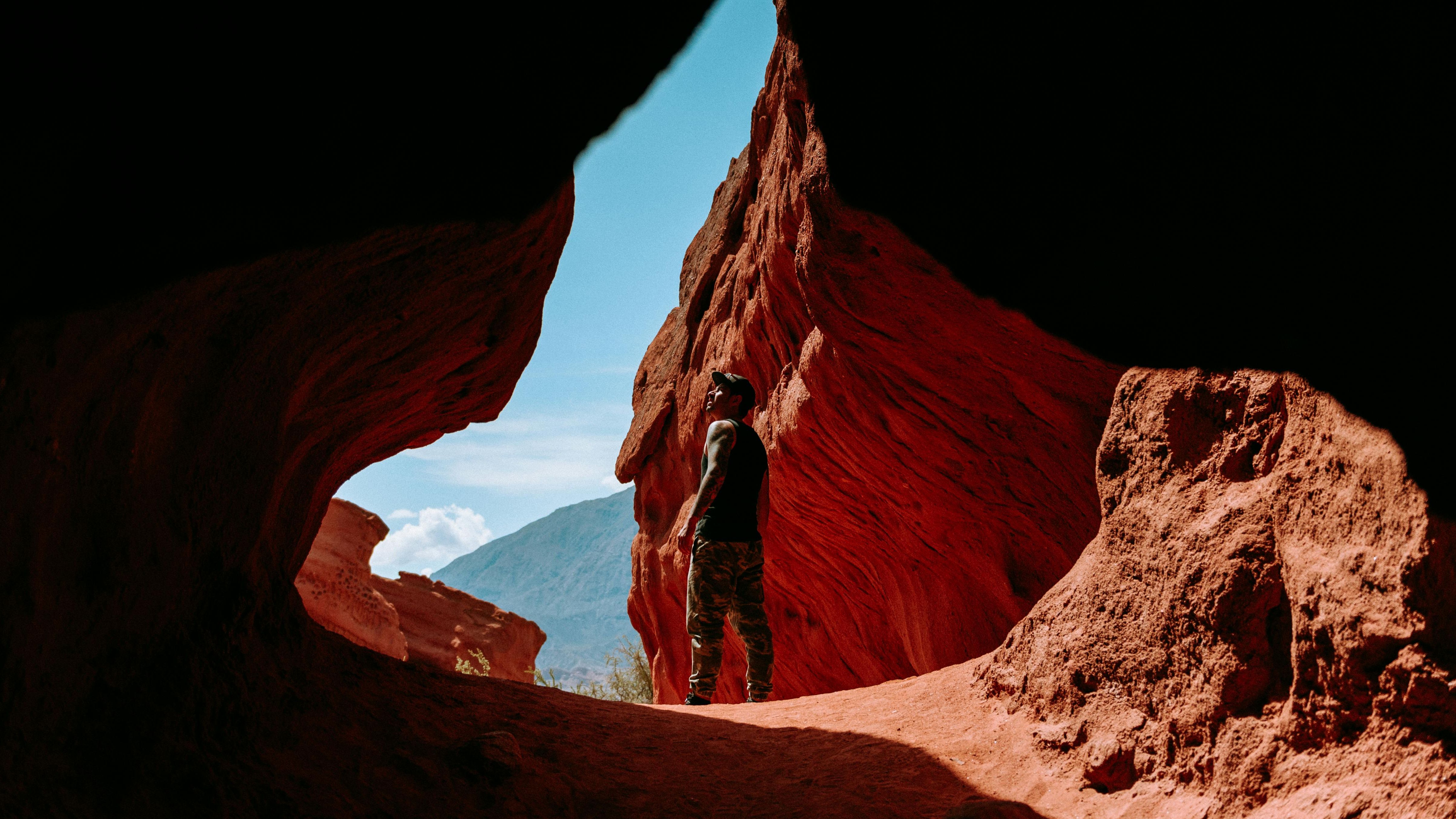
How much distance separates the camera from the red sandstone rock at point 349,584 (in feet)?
60.8

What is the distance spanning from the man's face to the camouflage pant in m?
0.87

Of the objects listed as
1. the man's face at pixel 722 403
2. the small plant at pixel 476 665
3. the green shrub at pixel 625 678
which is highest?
the man's face at pixel 722 403

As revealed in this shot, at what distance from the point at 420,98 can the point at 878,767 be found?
2.85 meters

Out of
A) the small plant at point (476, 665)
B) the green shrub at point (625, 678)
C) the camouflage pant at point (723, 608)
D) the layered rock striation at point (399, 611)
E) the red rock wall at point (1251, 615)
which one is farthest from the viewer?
the layered rock striation at point (399, 611)

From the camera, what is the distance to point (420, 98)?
2947 millimetres

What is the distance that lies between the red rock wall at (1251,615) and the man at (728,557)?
216 centimetres

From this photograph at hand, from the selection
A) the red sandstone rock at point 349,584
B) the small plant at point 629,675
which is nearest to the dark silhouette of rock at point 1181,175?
the small plant at point 629,675

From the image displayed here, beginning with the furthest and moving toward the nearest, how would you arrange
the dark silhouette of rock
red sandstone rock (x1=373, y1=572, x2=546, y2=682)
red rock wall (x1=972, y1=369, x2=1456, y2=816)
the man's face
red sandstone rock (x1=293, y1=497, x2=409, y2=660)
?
red sandstone rock (x1=373, y1=572, x2=546, y2=682) < red sandstone rock (x1=293, y1=497, x2=409, y2=660) < the man's face < the dark silhouette of rock < red rock wall (x1=972, y1=369, x2=1456, y2=816)

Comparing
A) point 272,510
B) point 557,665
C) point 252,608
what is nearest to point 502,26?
point 272,510

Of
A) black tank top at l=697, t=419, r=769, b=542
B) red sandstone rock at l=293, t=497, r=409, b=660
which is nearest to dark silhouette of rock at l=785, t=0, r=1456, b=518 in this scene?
black tank top at l=697, t=419, r=769, b=542

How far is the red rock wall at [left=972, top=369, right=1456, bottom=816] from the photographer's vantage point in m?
2.05

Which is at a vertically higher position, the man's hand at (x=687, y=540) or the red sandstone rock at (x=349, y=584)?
the red sandstone rock at (x=349, y=584)

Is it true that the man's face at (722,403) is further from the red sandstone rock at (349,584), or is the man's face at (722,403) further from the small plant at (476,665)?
the red sandstone rock at (349,584)

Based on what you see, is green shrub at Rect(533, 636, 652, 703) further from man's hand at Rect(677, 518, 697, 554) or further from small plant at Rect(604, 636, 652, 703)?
man's hand at Rect(677, 518, 697, 554)
